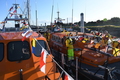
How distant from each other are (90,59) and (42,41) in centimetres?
297

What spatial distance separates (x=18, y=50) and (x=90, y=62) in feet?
12.0

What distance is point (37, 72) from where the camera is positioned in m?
3.57

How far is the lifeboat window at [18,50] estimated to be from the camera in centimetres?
396

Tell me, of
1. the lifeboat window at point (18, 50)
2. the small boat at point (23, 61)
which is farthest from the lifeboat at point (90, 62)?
the lifeboat window at point (18, 50)

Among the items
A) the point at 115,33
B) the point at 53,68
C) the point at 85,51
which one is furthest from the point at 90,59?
the point at 115,33

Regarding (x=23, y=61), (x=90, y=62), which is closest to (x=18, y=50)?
(x=23, y=61)

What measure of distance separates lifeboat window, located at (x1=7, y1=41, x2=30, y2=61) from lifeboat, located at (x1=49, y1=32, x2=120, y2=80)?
2.22m

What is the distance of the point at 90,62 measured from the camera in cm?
625

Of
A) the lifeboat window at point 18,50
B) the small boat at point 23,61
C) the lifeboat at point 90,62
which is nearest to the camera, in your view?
the small boat at point 23,61

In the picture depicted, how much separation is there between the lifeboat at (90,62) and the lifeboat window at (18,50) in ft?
7.27

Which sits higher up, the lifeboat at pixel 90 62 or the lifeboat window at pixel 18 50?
the lifeboat window at pixel 18 50

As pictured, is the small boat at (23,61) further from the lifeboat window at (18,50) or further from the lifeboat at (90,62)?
the lifeboat at (90,62)

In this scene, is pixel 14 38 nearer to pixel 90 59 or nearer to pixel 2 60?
pixel 2 60

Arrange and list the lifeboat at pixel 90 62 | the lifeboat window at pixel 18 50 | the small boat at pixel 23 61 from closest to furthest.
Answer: the small boat at pixel 23 61 < the lifeboat window at pixel 18 50 < the lifeboat at pixel 90 62
